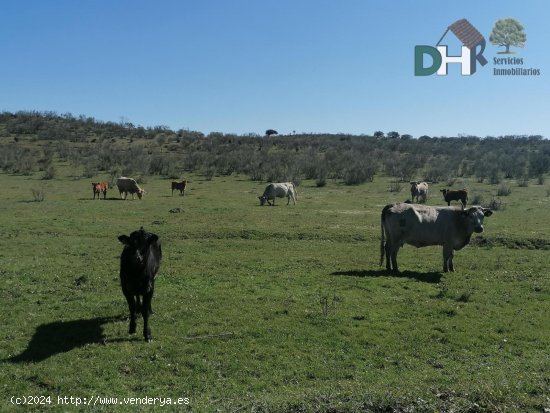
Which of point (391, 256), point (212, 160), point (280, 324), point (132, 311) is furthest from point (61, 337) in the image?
point (212, 160)

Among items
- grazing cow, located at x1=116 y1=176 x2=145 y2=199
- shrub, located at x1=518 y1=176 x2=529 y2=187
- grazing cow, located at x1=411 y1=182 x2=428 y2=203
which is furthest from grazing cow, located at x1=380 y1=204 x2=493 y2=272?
shrub, located at x1=518 y1=176 x2=529 y2=187

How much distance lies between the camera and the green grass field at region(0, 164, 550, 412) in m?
7.34

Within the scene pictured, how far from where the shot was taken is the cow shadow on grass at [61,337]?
8.57m

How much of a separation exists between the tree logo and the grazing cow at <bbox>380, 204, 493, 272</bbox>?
18251 mm

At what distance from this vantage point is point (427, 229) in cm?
1545

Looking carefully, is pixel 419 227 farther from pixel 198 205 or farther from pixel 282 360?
pixel 198 205

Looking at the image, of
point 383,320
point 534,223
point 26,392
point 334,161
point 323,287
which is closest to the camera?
point 26,392

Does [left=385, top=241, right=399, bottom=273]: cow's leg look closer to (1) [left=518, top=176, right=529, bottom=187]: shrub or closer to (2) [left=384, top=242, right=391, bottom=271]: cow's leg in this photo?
(2) [left=384, top=242, right=391, bottom=271]: cow's leg

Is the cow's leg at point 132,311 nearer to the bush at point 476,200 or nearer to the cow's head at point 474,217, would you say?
the cow's head at point 474,217

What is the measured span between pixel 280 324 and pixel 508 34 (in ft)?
88.2

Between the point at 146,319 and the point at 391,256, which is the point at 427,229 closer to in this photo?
the point at 391,256

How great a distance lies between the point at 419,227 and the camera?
15438mm

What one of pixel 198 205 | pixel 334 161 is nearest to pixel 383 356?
pixel 198 205

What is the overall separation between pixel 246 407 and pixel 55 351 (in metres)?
4.07
